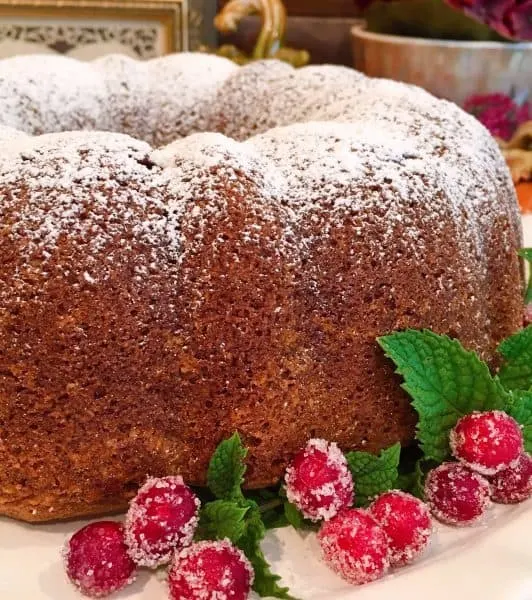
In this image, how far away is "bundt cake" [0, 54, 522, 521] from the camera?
768 mm

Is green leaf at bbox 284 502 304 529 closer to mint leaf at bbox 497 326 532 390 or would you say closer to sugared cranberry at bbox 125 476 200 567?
sugared cranberry at bbox 125 476 200 567

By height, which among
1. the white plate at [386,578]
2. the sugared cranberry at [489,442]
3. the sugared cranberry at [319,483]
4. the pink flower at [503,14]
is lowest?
the white plate at [386,578]

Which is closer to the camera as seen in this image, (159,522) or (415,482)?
(159,522)

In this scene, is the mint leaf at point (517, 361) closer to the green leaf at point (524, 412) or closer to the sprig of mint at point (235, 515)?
the green leaf at point (524, 412)

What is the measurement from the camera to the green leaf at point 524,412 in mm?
864

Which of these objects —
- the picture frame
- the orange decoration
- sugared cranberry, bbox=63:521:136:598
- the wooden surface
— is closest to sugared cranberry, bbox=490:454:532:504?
sugared cranberry, bbox=63:521:136:598

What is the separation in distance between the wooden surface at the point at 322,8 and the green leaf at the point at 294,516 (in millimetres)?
1711

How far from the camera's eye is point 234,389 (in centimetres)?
82

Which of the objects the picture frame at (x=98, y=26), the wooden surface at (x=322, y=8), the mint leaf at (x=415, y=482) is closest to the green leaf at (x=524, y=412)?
the mint leaf at (x=415, y=482)

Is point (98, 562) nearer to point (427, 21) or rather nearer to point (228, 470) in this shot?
point (228, 470)

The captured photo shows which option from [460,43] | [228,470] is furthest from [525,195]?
[228,470]

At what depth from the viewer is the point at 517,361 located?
37.9 inches

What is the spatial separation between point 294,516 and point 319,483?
0.18 ft

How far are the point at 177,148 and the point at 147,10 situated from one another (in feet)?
3.37
